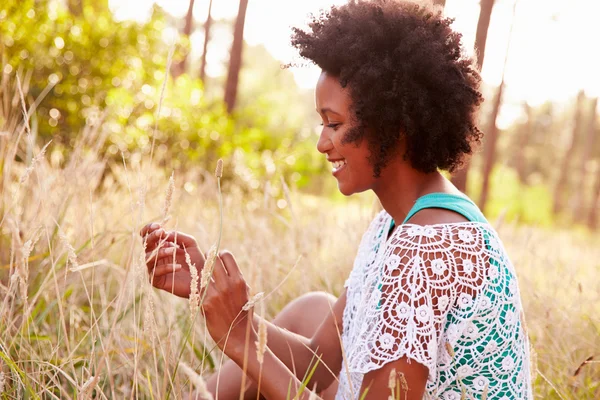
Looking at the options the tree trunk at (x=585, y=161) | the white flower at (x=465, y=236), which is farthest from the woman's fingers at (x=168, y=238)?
the tree trunk at (x=585, y=161)

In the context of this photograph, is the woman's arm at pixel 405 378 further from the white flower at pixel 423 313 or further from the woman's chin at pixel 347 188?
the woman's chin at pixel 347 188

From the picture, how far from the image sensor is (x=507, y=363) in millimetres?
1643

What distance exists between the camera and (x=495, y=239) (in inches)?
65.0

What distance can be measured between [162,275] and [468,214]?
83 centimetres

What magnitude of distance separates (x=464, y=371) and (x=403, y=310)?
0.29 meters

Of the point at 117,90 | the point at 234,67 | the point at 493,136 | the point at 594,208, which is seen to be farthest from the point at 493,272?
the point at 594,208

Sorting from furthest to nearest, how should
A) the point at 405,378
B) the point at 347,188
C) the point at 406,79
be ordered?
the point at 347,188 < the point at 406,79 < the point at 405,378

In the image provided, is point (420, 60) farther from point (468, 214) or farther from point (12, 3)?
point (12, 3)

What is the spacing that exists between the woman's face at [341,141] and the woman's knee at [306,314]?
62 cm

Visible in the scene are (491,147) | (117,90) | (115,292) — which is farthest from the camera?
(491,147)

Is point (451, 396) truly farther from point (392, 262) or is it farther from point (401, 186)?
point (401, 186)

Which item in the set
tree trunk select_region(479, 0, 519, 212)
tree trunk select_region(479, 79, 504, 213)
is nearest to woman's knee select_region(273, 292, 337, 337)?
tree trunk select_region(479, 0, 519, 212)

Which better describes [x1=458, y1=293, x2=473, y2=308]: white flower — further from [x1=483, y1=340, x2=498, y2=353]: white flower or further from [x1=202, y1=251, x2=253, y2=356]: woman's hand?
[x1=202, y1=251, x2=253, y2=356]: woman's hand

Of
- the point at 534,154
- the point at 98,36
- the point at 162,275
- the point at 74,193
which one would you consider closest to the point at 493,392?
the point at 162,275
